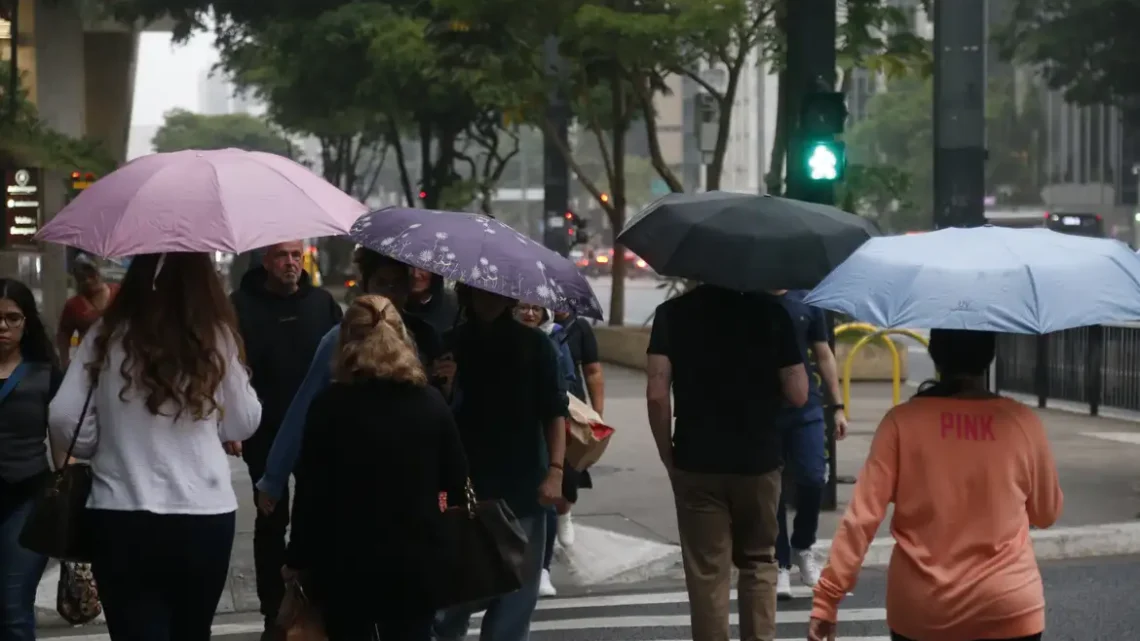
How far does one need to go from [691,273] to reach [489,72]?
62.2ft

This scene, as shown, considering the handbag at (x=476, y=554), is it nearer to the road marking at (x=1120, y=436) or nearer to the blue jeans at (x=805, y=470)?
the blue jeans at (x=805, y=470)

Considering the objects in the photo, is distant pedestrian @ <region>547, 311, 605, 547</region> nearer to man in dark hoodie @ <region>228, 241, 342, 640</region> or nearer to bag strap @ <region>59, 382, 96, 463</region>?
man in dark hoodie @ <region>228, 241, 342, 640</region>

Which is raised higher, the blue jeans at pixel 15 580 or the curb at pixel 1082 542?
the blue jeans at pixel 15 580

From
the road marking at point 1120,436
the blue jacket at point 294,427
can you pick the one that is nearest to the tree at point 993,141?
the road marking at point 1120,436

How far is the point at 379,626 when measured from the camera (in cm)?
484

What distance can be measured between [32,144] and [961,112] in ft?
50.8

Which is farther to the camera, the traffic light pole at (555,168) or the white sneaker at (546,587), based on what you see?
the traffic light pole at (555,168)

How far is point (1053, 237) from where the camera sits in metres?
4.70

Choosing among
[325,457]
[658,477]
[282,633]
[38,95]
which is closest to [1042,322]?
[325,457]

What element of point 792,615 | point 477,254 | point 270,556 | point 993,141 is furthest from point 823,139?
point 993,141

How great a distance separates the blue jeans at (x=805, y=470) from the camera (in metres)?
8.80

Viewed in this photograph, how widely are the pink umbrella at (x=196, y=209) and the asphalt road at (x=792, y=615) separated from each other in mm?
3223

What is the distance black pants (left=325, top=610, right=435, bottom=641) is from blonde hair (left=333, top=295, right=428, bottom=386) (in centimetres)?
65

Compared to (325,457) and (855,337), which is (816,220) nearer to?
(325,457)
